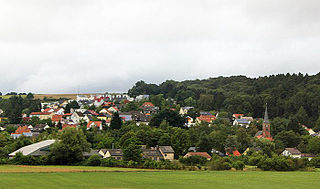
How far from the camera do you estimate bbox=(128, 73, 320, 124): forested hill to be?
10850 centimetres

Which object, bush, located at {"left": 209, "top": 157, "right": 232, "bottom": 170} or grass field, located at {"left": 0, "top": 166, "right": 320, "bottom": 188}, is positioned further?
bush, located at {"left": 209, "top": 157, "right": 232, "bottom": 170}

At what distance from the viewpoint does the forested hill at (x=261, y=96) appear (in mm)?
108500

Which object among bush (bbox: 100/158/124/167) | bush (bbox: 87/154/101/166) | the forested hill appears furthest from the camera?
the forested hill

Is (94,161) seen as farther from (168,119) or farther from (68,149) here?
(168,119)

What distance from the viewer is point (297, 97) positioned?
110m

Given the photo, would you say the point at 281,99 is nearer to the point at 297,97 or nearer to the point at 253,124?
the point at 297,97

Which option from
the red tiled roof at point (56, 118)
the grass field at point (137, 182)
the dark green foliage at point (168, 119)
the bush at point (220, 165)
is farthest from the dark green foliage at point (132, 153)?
the red tiled roof at point (56, 118)

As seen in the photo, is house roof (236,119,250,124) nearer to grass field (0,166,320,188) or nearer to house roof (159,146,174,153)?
house roof (159,146,174,153)

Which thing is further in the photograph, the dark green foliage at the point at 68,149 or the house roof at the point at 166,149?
the house roof at the point at 166,149

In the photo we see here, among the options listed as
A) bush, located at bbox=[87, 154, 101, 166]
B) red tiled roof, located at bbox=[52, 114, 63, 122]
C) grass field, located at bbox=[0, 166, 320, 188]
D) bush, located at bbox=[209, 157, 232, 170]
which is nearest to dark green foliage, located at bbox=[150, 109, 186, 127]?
red tiled roof, located at bbox=[52, 114, 63, 122]

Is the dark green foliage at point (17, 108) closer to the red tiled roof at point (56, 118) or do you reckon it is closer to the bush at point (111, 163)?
the red tiled roof at point (56, 118)

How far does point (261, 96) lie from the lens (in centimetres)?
11756

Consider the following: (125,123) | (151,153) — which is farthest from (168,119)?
(151,153)

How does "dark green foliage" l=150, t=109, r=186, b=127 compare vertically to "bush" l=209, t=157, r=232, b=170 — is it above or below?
above
